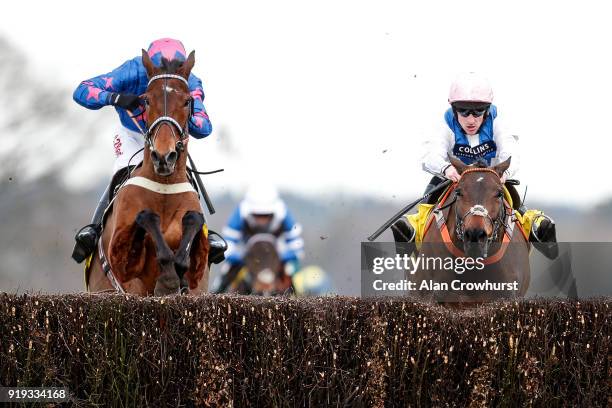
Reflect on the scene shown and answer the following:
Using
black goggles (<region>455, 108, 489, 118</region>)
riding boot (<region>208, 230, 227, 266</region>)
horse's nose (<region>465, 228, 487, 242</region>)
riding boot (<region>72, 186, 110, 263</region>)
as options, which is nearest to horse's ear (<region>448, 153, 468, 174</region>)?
black goggles (<region>455, 108, 489, 118</region>)

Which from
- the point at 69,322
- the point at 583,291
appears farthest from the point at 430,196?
the point at 69,322

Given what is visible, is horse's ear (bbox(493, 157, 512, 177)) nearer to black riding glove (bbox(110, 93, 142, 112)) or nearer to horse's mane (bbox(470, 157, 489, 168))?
→ horse's mane (bbox(470, 157, 489, 168))

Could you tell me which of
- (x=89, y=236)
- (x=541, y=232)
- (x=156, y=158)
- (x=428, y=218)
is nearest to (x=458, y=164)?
(x=428, y=218)

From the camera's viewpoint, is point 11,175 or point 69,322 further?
point 11,175

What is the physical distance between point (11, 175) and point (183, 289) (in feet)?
34.1

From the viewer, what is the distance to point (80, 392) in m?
7.14

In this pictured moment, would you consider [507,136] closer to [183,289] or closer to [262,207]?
[262,207]

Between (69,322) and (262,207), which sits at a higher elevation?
(262,207)

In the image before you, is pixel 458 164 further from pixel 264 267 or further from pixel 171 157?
pixel 171 157

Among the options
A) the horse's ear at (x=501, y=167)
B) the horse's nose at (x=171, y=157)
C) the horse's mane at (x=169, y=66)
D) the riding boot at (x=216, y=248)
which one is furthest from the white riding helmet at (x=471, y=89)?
the horse's nose at (x=171, y=157)

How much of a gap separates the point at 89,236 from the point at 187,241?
1.34 meters

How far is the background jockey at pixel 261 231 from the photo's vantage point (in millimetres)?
11289

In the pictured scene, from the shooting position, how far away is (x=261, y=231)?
1129cm

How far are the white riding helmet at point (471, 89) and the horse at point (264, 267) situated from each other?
2043 mm
